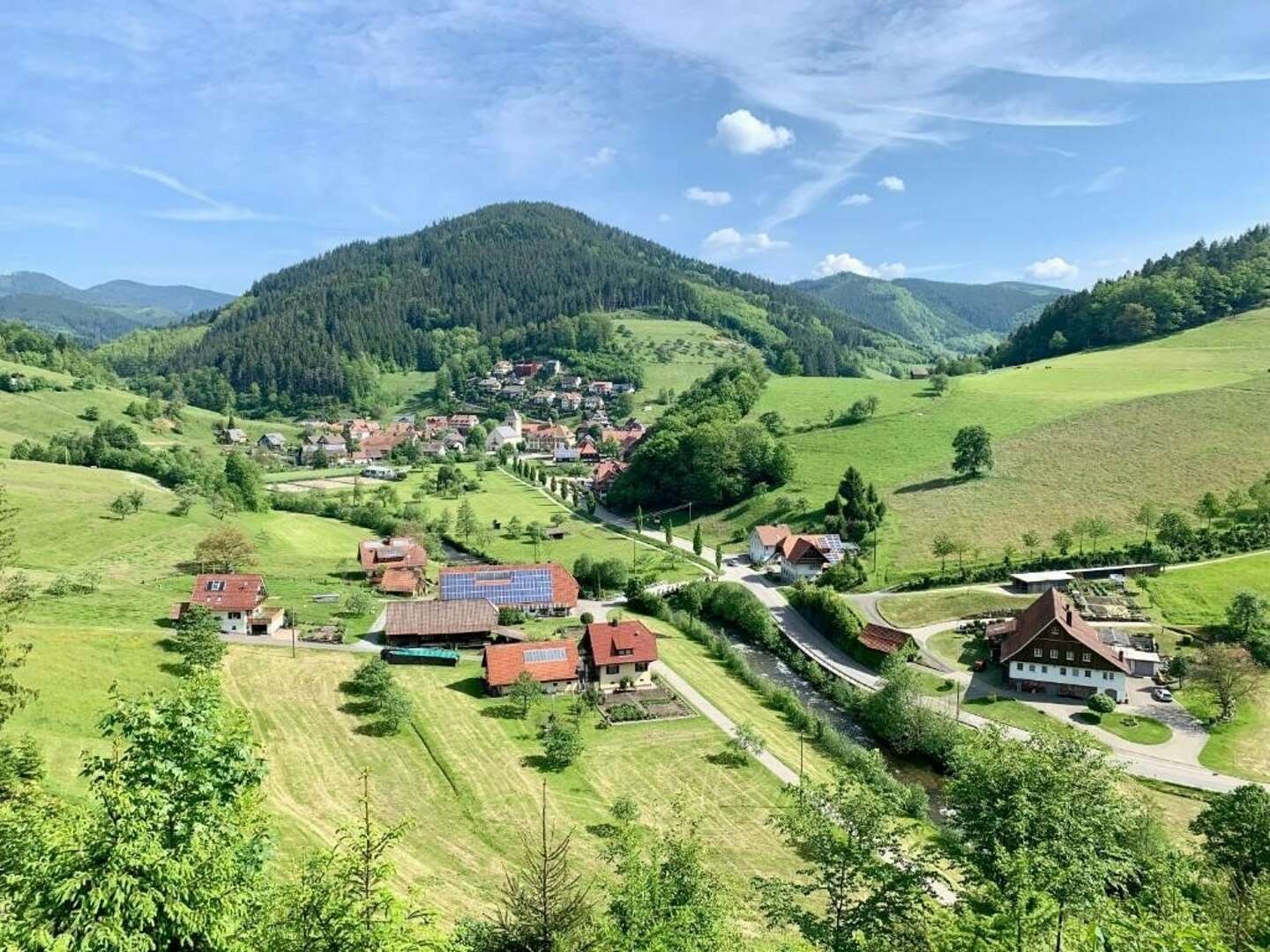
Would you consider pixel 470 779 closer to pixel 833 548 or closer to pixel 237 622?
pixel 237 622

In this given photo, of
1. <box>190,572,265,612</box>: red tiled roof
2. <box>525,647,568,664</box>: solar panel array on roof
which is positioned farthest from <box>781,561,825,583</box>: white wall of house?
<box>190,572,265,612</box>: red tiled roof

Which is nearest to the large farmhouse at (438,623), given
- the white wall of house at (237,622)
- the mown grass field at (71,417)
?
the white wall of house at (237,622)

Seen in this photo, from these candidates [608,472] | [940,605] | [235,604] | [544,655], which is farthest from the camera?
[608,472]

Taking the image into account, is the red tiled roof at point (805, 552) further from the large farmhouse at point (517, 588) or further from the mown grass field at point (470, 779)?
the mown grass field at point (470, 779)

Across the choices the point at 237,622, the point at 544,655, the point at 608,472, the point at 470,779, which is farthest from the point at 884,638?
the point at 608,472

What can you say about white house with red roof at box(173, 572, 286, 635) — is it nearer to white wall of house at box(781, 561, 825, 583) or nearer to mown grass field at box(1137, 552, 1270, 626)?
white wall of house at box(781, 561, 825, 583)

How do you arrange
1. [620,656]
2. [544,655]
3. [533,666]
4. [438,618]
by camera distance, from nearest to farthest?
[533,666]
[544,655]
[620,656]
[438,618]

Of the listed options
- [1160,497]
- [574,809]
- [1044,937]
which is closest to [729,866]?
[574,809]
